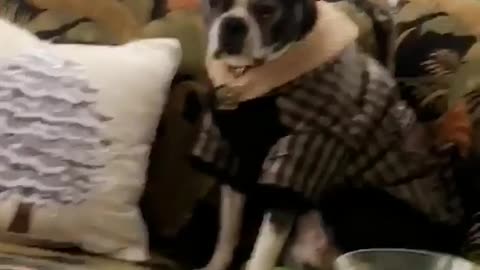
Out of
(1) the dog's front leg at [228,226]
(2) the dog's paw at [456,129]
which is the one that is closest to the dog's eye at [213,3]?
(1) the dog's front leg at [228,226]

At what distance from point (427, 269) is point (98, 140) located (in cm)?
55

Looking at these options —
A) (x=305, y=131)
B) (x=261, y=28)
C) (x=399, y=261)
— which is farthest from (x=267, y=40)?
(x=399, y=261)

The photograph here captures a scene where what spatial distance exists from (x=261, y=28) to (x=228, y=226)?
33 centimetres

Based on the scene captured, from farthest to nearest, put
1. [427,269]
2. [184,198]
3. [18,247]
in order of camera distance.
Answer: [184,198], [18,247], [427,269]

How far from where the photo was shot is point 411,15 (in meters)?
1.77

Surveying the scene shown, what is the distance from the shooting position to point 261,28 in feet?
5.15

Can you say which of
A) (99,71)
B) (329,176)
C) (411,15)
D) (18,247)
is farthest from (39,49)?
(411,15)

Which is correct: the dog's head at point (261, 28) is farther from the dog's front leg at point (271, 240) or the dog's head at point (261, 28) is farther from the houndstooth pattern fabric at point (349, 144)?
the dog's front leg at point (271, 240)

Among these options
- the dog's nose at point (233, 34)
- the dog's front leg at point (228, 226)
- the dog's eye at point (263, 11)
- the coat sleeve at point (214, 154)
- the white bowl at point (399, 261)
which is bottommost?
the dog's front leg at point (228, 226)

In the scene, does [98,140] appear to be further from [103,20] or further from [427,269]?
[427,269]

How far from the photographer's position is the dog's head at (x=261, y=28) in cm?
156

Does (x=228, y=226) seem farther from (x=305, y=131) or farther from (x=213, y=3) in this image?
(x=213, y=3)

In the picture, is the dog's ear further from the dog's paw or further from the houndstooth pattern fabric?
the dog's paw

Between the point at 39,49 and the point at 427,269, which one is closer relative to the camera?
the point at 427,269
